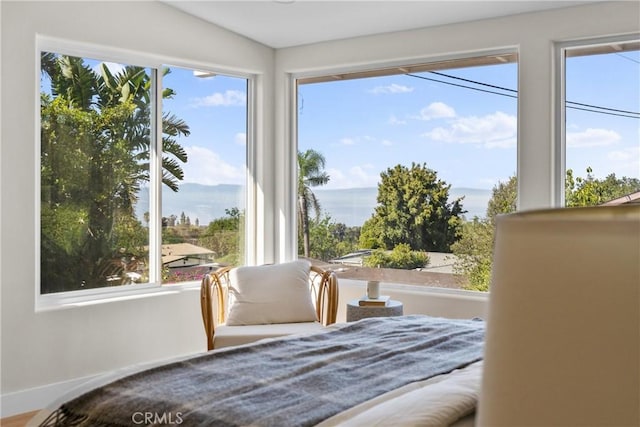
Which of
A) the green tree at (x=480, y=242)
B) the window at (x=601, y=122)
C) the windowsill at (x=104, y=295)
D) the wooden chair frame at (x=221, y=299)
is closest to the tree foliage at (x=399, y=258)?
the green tree at (x=480, y=242)

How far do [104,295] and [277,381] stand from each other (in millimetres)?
2769

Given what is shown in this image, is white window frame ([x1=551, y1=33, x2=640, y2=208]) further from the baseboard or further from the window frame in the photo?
the baseboard

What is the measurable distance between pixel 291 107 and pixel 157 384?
3876 millimetres

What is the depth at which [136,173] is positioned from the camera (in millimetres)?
4801

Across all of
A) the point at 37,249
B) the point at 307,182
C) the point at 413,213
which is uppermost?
the point at 307,182

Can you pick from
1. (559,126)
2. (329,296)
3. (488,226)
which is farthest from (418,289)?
(559,126)

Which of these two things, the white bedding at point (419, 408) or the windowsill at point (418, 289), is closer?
the white bedding at point (419, 408)

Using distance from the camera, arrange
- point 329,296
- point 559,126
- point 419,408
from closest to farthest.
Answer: point 419,408 → point 559,126 → point 329,296

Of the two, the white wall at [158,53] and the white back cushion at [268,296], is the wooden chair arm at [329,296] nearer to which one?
the white back cushion at [268,296]

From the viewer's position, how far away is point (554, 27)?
4266 mm

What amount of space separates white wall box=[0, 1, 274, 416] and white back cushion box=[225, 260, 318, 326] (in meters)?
0.66

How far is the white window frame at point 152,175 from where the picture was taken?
410 centimetres

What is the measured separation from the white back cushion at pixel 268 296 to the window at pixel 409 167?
3.18ft

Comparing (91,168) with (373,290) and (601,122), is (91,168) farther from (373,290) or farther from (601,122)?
(601,122)
